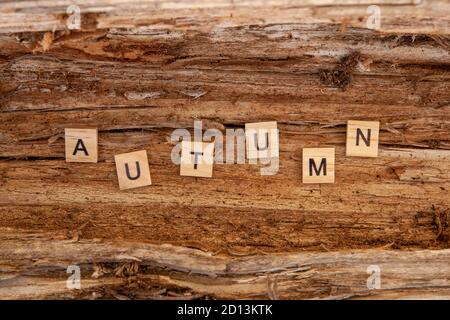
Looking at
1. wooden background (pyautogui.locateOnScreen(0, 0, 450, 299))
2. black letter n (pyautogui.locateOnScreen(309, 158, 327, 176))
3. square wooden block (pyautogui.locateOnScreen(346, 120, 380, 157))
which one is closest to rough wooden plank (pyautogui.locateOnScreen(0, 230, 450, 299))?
wooden background (pyautogui.locateOnScreen(0, 0, 450, 299))

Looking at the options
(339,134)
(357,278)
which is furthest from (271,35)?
(357,278)

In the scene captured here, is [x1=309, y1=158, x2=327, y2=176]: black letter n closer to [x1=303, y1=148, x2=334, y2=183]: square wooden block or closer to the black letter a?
[x1=303, y1=148, x2=334, y2=183]: square wooden block

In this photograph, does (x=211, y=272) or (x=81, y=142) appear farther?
(x=81, y=142)

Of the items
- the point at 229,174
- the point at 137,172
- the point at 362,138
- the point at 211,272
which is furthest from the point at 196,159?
the point at 362,138

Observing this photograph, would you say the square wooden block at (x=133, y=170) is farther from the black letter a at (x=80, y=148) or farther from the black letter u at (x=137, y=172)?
the black letter a at (x=80, y=148)

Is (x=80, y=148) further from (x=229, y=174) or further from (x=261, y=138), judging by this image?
(x=261, y=138)

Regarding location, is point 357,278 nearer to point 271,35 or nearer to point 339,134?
point 339,134

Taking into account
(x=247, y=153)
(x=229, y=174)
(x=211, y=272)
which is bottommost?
(x=211, y=272)
